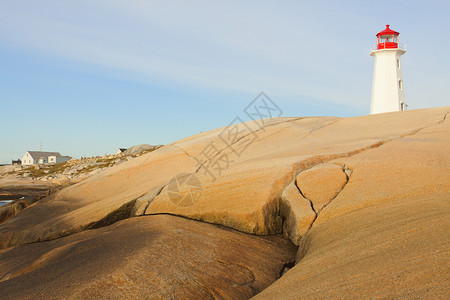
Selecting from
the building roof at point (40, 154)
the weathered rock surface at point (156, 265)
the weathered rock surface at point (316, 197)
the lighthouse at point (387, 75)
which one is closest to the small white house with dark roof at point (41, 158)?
the building roof at point (40, 154)

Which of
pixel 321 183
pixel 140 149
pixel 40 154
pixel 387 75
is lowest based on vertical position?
pixel 321 183

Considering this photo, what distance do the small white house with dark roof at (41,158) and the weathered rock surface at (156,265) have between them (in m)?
84.2

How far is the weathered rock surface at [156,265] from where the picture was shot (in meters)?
4.56

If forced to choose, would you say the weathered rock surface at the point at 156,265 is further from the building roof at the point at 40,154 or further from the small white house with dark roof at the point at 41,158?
the building roof at the point at 40,154

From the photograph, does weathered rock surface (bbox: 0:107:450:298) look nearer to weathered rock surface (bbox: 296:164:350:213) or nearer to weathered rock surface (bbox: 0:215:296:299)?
weathered rock surface (bbox: 296:164:350:213)

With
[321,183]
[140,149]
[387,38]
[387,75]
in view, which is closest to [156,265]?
[321,183]

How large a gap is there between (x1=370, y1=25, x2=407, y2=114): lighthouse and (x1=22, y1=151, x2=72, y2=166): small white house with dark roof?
7313 centimetres

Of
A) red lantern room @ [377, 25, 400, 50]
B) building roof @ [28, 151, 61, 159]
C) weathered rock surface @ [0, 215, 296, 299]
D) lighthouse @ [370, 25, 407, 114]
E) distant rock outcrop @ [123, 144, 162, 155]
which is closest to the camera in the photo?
weathered rock surface @ [0, 215, 296, 299]

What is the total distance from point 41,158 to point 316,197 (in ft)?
288

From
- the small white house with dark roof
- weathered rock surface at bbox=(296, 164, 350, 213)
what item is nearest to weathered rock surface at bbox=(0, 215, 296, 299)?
weathered rock surface at bbox=(296, 164, 350, 213)

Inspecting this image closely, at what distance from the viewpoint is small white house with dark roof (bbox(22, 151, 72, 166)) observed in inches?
3250

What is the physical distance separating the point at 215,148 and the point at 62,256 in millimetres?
5854

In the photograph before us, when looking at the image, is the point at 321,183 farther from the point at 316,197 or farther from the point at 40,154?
the point at 40,154

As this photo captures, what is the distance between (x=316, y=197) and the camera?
21.7 feet
